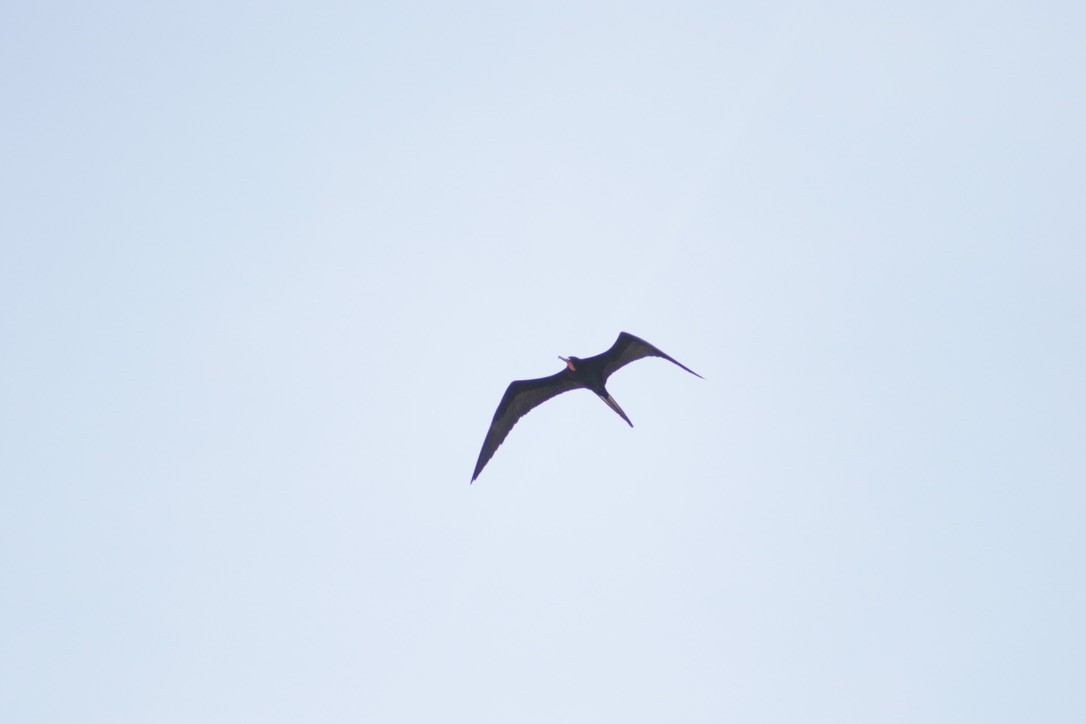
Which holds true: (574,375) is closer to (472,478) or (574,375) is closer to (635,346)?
(635,346)

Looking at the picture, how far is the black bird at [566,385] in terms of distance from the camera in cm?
1232

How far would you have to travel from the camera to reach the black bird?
1232cm

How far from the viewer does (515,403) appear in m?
13.7

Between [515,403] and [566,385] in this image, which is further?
[515,403]

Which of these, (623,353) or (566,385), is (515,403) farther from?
(623,353)

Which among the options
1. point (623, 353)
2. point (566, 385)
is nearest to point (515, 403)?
point (566, 385)

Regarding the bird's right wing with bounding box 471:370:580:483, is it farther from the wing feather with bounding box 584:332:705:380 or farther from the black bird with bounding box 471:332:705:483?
the wing feather with bounding box 584:332:705:380

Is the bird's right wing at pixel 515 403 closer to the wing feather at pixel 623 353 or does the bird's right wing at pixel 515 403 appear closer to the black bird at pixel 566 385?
the black bird at pixel 566 385

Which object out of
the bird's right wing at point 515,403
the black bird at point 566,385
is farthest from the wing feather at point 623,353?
the bird's right wing at point 515,403

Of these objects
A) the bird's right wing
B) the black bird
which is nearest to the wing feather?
the black bird

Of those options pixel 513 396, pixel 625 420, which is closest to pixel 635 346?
pixel 625 420

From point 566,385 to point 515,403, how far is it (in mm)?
898

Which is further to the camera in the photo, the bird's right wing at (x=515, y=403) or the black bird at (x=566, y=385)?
the bird's right wing at (x=515, y=403)

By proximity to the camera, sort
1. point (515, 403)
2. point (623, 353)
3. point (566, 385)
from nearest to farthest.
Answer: point (623, 353) < point (566, 385) < point (515, 403)
